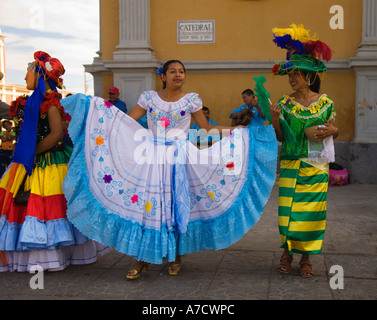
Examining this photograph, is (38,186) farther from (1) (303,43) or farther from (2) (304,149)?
(1) (303,43)

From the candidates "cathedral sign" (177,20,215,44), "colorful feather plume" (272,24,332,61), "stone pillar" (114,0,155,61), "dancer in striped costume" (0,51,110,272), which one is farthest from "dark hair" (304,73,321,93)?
"stone pillar" (114,0,155,61)

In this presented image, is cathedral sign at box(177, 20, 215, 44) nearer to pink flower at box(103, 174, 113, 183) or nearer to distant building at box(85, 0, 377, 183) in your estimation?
distant building at box(85, 0, 377, 183)

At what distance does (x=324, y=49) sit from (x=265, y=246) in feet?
6.69

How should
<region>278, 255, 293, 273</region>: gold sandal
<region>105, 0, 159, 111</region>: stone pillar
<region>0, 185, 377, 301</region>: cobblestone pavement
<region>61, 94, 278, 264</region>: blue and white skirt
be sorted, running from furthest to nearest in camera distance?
<region>105, 0, 159, 111</region>: stone pillar < <region>278, 255, 293, 273</region>: gold sandal < <region>61, 94, 278, 264</region>: blue and white skirt < <region>0, 185, 377, 301</region>: cobblestone pavement

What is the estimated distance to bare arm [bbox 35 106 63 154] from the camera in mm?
3809

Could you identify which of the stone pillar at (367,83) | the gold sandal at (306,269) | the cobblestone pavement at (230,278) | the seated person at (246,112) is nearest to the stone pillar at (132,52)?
the seated person at (246,112)

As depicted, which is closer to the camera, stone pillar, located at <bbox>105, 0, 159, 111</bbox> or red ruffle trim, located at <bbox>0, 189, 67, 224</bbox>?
red ruffle trim, located at <bbox>0, 189, 67, 224</bbox>

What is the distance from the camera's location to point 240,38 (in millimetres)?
9148

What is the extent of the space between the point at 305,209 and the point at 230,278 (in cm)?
83

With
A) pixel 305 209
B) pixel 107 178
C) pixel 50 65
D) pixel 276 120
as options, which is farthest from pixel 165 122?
pixel 305 209

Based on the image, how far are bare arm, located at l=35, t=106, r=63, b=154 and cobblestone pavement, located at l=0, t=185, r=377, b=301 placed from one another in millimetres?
1080

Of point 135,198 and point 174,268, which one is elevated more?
point 135,198

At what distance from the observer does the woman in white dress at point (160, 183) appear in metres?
3.57

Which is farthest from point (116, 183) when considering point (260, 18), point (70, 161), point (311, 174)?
point (260, 18)
